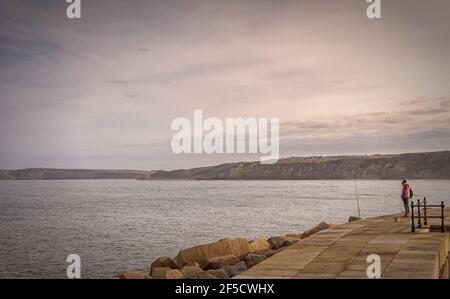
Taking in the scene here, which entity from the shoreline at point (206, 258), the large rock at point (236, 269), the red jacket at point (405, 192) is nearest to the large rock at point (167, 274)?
the shoreline at point (206, 258)

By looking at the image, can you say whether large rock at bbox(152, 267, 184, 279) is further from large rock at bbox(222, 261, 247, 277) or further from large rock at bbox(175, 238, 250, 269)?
large rock at bbox(175, 238, 250, 269)

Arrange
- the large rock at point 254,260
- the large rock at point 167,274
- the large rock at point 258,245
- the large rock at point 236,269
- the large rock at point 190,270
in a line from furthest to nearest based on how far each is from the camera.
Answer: the large rock at point 258,245
the large rock at point 190,270
the large rock at point 167,274
the large rock at point 254,260
the large rock at point 236,269

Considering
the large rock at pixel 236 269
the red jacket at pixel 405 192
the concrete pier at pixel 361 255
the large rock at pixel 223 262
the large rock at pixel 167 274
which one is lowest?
the large rock at pixel 167 274

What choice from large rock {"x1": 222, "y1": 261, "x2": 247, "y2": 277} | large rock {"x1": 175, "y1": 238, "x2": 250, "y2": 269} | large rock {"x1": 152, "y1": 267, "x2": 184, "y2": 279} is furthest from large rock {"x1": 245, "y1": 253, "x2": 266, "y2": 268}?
large rock {"x1": 175, "y1": 238, "x2": 250, "y2": 269}

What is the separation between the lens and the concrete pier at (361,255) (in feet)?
30.9

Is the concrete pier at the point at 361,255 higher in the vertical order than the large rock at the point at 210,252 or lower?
higher

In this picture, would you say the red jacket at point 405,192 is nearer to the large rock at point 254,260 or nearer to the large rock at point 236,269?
the large rock at point 254,260

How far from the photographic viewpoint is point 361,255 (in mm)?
11219

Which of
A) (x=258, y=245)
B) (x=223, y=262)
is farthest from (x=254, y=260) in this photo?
(x=258, y=245)

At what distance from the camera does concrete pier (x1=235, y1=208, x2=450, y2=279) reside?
30.9 feet
